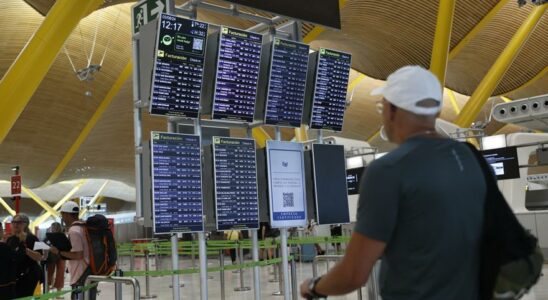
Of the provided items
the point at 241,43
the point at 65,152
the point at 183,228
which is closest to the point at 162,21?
the point at 241,43

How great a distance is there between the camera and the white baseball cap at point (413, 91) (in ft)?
6.66

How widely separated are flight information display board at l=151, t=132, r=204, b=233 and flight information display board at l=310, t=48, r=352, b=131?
1.86 m

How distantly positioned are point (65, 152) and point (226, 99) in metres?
36.5

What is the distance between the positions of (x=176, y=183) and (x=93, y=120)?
3168cm

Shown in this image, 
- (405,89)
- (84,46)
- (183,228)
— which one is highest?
(84,46)

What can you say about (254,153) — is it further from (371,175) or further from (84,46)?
(84,46)

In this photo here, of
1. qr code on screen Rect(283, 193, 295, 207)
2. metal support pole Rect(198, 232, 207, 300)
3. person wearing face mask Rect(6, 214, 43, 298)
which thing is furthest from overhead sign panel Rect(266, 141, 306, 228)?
person wearing face mask Rect(6, 214, 43, 298)

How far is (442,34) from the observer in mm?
18453

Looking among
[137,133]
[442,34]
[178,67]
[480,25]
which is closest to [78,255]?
[137,133]

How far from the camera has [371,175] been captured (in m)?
1.91

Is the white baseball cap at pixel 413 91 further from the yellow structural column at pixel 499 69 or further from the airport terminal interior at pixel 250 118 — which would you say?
the yellow structural column at pixel 499 69

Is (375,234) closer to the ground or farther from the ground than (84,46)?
A: closer to the ground

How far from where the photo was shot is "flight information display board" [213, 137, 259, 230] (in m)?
6.13

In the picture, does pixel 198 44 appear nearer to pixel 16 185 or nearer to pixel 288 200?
pixel 288 200
